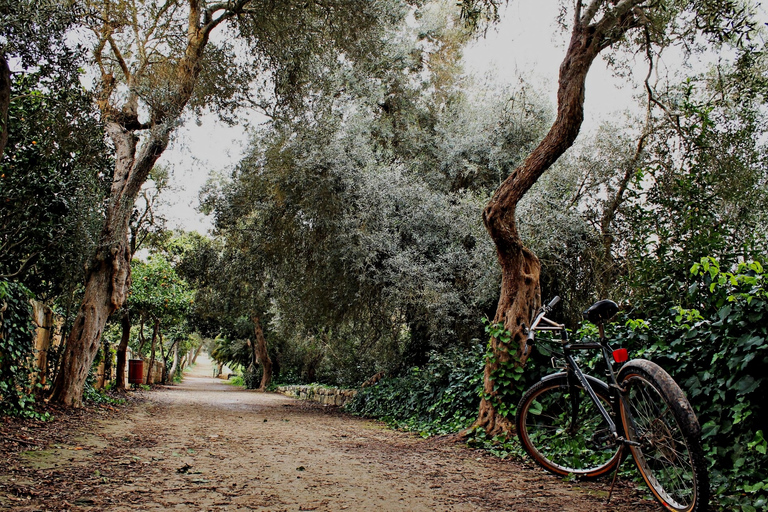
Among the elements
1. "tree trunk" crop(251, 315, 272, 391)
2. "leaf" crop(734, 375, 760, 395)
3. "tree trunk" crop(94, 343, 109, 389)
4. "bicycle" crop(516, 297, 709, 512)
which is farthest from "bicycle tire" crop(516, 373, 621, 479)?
"tree trunk" crop(251, 315, 272, 391)

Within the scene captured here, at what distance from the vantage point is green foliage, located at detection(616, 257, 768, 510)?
3.09 m

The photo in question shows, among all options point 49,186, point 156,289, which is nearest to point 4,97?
point 49,186

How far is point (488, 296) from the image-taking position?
984 centimetres

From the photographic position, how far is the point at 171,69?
10.0 m

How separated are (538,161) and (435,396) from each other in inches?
183

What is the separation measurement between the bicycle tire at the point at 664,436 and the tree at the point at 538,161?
2.58m

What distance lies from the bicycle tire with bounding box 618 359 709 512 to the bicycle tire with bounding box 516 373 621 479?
20.5 inches

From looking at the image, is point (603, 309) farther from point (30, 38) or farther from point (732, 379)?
point (30, 38)

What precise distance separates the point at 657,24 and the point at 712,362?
16.8 ft

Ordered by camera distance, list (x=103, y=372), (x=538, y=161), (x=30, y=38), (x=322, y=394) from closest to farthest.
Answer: (x=30, y=38) < (x=538, y=161) < (x=103, y=372) < (x=322, y=394)

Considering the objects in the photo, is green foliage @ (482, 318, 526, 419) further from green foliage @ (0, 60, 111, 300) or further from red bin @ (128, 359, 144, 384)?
red bin @ (128, 359, 144, 384)

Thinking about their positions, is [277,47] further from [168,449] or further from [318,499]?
[318,499]

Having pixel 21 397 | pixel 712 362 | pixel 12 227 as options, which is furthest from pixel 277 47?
pixel 712 362

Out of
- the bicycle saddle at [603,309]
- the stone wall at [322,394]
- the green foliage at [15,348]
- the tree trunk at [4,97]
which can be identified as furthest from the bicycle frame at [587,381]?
the stone wall at [322,394]
